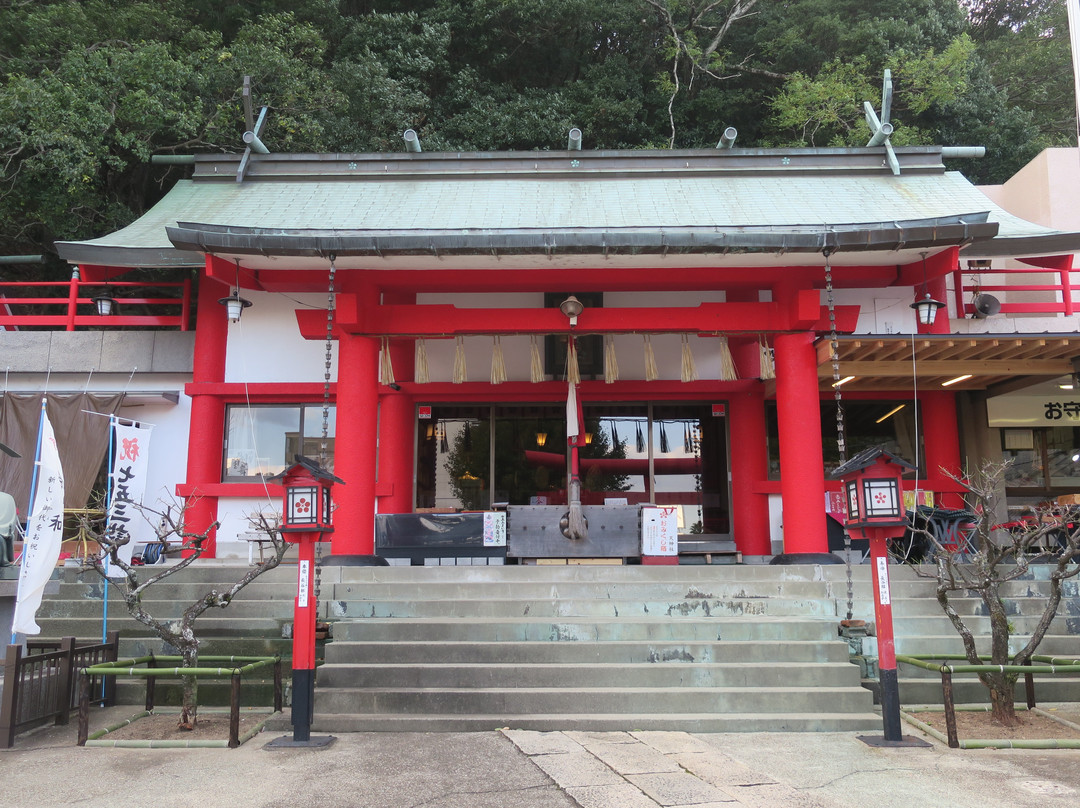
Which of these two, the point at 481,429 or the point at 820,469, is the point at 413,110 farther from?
the point at 820,469

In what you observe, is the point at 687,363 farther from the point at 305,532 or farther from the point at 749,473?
the point at 305,532

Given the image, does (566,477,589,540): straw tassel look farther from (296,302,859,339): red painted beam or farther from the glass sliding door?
the glass sliding door

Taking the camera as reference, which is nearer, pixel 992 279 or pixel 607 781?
pixel 607 781

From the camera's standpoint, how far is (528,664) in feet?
22.7

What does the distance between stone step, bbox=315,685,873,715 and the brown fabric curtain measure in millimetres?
6631

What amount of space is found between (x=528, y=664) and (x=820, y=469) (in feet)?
14.7

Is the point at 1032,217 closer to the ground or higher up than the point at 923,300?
higher up

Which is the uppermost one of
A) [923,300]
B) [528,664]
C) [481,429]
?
[923,300]

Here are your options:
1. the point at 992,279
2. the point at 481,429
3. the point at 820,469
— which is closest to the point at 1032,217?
the point at 992,279

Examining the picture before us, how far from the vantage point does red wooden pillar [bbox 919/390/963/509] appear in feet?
37.6

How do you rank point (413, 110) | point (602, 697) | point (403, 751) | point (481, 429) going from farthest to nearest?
point (413, 110), point (481, 429), point (602, 697), point (403, 751)

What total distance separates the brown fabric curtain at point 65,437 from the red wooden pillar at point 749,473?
30.5 ft

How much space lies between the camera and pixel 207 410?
11266 mm

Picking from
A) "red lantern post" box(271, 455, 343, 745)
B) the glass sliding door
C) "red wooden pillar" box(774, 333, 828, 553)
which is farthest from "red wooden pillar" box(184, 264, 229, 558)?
"red wooden pillar" box(774, 333, 828, 553)
